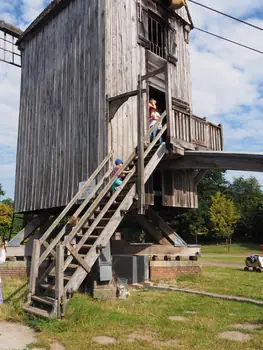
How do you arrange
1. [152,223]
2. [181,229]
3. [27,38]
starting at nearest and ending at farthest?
[152,223], [27,38], [181,229]

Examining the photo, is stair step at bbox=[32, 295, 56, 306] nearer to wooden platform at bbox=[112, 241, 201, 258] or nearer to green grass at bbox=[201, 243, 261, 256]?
wooden platform at bbox=[112, 241, 201, 258]

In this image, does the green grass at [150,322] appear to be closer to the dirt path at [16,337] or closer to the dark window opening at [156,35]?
the dirt path at [16,337]

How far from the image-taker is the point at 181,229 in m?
43.2

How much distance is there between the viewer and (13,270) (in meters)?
11.1

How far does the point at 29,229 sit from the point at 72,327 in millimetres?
8069

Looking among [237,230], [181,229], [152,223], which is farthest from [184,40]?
[237,230]

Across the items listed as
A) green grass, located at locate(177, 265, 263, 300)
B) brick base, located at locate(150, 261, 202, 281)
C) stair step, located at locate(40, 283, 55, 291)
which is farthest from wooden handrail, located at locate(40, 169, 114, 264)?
brick base, located at locate(150, 261, 202, 281)

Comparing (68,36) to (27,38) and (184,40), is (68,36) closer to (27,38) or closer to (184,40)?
(27,38)

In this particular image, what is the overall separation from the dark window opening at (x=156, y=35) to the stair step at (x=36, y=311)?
870 centimetres

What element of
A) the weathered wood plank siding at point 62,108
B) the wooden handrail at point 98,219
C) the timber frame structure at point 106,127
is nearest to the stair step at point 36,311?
the timber frame structure at point 106,127

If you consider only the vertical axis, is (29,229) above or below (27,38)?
below

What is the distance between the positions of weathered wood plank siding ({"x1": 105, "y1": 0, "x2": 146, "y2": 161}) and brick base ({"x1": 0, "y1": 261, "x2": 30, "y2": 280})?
4716mm

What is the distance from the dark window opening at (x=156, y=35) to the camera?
38.9 feet

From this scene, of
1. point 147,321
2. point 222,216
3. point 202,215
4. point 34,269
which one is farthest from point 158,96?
point 202,215
